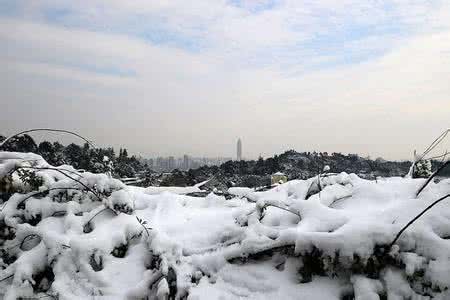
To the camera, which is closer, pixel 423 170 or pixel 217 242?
pixel 217 242

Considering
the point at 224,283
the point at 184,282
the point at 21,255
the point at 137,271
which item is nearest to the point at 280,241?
the point at 224,283

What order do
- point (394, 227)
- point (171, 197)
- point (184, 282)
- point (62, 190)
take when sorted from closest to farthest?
point (394, 227), point (184, 282), point (62, 190), point (171, 197)

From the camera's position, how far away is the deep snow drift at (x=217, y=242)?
2.29 meters

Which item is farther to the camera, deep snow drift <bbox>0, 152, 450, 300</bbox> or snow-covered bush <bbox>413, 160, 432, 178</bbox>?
snow-covered bush <bbox>413, 160, 432, 178</bbox>

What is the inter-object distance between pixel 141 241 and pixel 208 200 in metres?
1.12

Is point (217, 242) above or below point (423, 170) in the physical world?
below

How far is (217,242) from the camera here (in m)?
2.96

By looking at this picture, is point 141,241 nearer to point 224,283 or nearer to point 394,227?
point 224,283

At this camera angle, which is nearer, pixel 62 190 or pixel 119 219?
pixel 119 219

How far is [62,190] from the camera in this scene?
138 inches

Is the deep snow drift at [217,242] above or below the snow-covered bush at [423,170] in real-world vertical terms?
below

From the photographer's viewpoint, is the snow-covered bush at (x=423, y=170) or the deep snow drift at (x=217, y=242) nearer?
the deep snow drift at (x=217, y=242)

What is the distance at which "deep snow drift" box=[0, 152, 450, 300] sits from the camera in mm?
2295

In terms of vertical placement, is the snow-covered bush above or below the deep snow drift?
above
